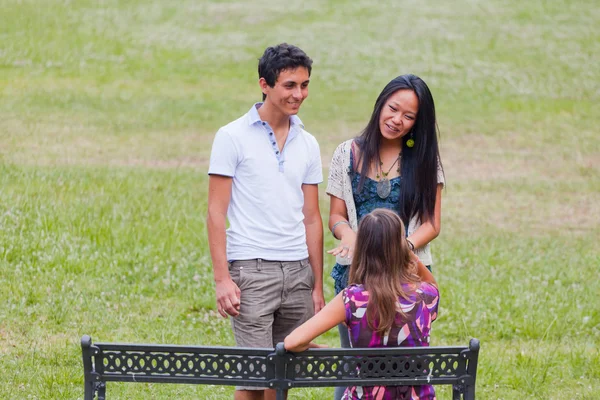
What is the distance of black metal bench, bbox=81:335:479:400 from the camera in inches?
159

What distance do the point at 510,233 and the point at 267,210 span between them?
8.16 meters

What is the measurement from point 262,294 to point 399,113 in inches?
44.6

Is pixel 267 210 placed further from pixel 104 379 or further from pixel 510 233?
pixel 510 233

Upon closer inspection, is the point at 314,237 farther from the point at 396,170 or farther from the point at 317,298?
the point at 396,170

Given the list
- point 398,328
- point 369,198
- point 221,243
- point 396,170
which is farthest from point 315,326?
point 396,170

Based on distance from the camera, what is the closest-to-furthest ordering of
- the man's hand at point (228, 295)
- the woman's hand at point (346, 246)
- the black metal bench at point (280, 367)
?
the black metal bench at point (280, 367)
the woman's hand at point (346, 246)
the man's hand at point (228, 295)

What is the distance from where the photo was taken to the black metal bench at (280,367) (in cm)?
405

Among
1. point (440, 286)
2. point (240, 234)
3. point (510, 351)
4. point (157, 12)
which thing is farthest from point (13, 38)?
point (240, 234)

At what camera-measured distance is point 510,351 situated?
765 centimetres

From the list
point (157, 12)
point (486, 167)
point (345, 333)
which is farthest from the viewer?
point (157, 12)

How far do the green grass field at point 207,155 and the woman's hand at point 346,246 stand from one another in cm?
205

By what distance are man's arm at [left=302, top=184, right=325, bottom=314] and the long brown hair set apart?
844mm

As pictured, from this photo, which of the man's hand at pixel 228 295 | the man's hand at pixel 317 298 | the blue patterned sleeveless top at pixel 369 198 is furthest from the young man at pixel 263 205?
the blue patterned sleeveless top at pixel 369 198

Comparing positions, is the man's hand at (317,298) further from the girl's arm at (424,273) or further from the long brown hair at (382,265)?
the long brown hair at (382,265)
